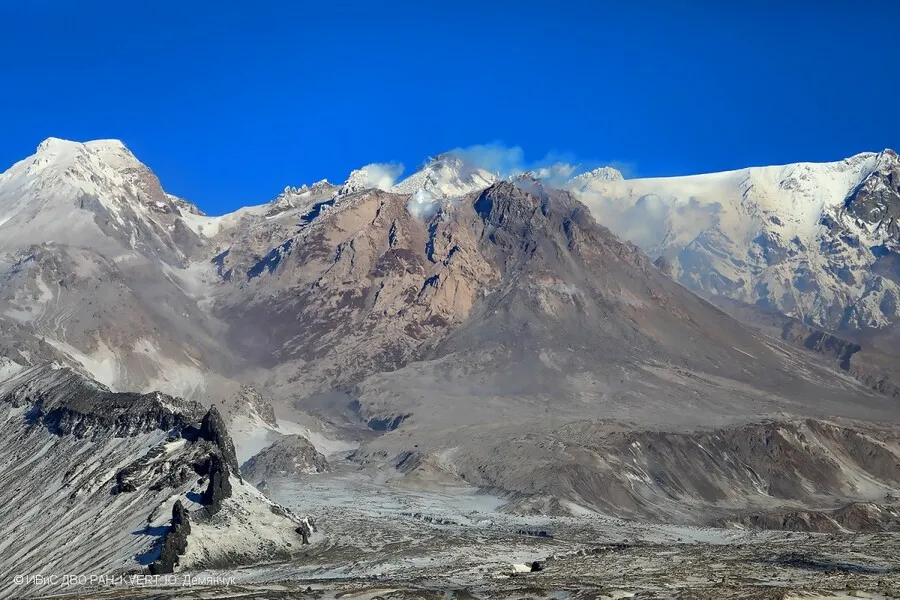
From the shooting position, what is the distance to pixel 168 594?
8712 centimetres

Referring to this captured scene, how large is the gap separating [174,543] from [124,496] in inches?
738

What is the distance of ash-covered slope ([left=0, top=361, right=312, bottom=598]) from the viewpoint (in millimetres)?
122438

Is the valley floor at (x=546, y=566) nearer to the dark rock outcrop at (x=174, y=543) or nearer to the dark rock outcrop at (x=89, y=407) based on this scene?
the dark rock outcrop at (x=174, y=543)

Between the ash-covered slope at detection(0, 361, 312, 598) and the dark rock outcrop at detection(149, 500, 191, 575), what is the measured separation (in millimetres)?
131

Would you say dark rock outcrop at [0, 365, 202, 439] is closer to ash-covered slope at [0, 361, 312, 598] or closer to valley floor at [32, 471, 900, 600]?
ash-covered slope at [0, 361, 312, 598]

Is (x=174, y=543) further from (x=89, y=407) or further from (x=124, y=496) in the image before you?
(x=89, y=407)

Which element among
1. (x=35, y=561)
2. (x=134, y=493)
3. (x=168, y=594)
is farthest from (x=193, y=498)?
(x=168, y=594)

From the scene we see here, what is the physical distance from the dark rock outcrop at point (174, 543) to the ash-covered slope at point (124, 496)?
13 cm

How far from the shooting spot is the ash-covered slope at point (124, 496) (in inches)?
4820

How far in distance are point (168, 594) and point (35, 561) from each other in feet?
150

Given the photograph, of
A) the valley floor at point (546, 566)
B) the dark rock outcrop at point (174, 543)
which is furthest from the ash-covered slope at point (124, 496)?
the valley floor at point (546, 566)

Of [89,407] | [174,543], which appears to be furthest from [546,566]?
[89,407]

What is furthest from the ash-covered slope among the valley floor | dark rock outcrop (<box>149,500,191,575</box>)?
the valley floor

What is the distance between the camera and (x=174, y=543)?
11862cm
